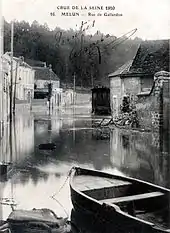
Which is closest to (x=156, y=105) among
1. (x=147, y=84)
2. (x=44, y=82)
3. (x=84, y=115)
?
(x=147, y=84)

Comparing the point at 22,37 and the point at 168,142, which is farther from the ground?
the point at 22,37

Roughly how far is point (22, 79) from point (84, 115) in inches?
8.1

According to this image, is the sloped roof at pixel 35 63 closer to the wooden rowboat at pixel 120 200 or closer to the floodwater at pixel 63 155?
the floodwater at pixel 63 155

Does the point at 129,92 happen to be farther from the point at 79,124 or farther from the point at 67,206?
the point at 67,206

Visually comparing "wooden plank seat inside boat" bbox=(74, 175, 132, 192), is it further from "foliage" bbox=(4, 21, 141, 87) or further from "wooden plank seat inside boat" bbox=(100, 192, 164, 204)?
"foliage" bbox=(4, 21, 141, 87)

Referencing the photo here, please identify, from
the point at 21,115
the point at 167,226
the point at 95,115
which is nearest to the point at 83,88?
the point at 95,115

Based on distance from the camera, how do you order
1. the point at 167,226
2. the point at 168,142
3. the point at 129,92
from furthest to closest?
the point at 129,92 < the point at 168,142 < the point at 167,226

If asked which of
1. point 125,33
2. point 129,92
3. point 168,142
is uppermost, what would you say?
point 125,33

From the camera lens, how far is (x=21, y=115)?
1148 mm

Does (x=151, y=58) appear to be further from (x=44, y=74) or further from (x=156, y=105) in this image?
(x=44, y=74)

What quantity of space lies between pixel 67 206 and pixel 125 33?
0.46 meters

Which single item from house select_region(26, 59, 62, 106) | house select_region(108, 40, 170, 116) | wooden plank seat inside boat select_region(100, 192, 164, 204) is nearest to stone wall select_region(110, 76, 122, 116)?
house select_region(108, 40, 170, 116)

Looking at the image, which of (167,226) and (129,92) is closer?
(167,226)

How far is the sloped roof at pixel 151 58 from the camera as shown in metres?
1.03
